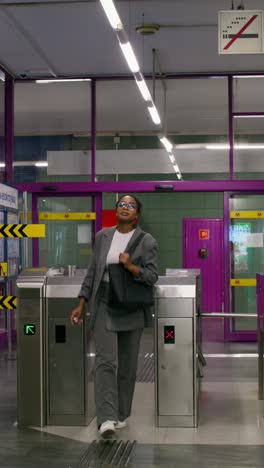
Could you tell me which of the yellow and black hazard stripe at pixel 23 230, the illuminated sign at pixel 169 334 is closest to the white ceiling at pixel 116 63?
the yellow and black hazard stripe at pixel 23 230

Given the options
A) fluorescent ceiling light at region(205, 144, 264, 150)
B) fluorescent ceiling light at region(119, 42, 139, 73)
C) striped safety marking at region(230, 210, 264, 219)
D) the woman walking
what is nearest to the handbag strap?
the woman walking

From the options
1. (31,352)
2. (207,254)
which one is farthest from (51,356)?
(207,254)

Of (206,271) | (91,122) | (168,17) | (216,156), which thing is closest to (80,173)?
(91,122)

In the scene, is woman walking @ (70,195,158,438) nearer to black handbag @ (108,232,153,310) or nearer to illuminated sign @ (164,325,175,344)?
black handbag @ (108,232,153,310)

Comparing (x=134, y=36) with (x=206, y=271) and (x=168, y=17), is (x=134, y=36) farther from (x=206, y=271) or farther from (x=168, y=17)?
(x=206, y=271)

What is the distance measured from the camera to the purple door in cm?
1444

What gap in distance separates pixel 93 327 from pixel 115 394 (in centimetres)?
46

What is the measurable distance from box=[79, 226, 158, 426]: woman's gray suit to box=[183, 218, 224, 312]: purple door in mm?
9334

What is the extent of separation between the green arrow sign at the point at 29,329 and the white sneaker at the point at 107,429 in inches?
33.6

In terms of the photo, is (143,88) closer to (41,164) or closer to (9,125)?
(41,164)

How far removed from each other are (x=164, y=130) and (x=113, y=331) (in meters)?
6.17

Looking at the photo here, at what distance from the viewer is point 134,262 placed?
504cm

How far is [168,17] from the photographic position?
831 centimetres

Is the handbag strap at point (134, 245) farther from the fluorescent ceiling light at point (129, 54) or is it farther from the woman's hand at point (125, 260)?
the fluorescent ceiling light at point (129, 54)
